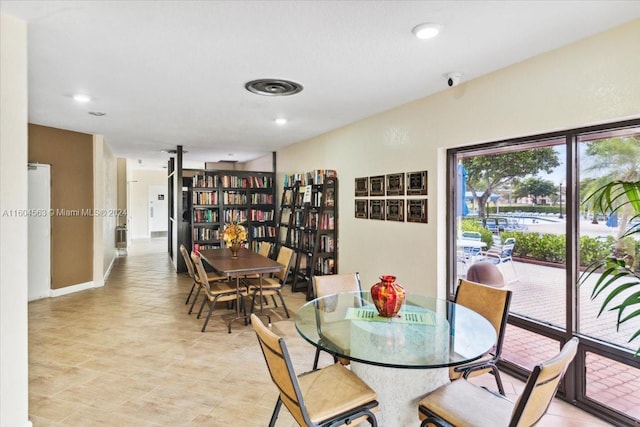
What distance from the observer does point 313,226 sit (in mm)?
5773

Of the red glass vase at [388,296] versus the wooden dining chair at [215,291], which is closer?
the red glass vase at [388,296]

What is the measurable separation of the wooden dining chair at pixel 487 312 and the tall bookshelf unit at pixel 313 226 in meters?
2.92

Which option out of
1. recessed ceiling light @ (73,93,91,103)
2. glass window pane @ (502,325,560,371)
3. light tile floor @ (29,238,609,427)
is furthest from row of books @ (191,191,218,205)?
glass window pane @ (502,325,560,371)

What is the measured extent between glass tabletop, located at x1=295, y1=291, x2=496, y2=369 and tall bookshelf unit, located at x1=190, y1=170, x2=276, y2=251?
15.9ft

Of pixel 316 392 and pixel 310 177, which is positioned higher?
pixel 310 177

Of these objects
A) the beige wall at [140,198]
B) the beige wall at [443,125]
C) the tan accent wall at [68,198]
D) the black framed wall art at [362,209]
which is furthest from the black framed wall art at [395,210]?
the beige wall at [140,198]

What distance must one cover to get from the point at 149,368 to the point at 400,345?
7.82 feet

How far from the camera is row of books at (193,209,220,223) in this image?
275 inches

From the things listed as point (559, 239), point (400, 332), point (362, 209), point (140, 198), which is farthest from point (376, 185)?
point (140, 198)

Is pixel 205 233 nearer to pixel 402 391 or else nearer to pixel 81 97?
pixel 81 97

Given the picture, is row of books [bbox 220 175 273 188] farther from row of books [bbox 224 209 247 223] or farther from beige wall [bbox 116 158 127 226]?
beige wall [bbox 116 158 127 226]

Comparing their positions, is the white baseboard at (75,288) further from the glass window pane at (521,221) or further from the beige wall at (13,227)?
the glass window pane at (521,221)

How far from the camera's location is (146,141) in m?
6.57

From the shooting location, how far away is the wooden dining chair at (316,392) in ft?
5.13
